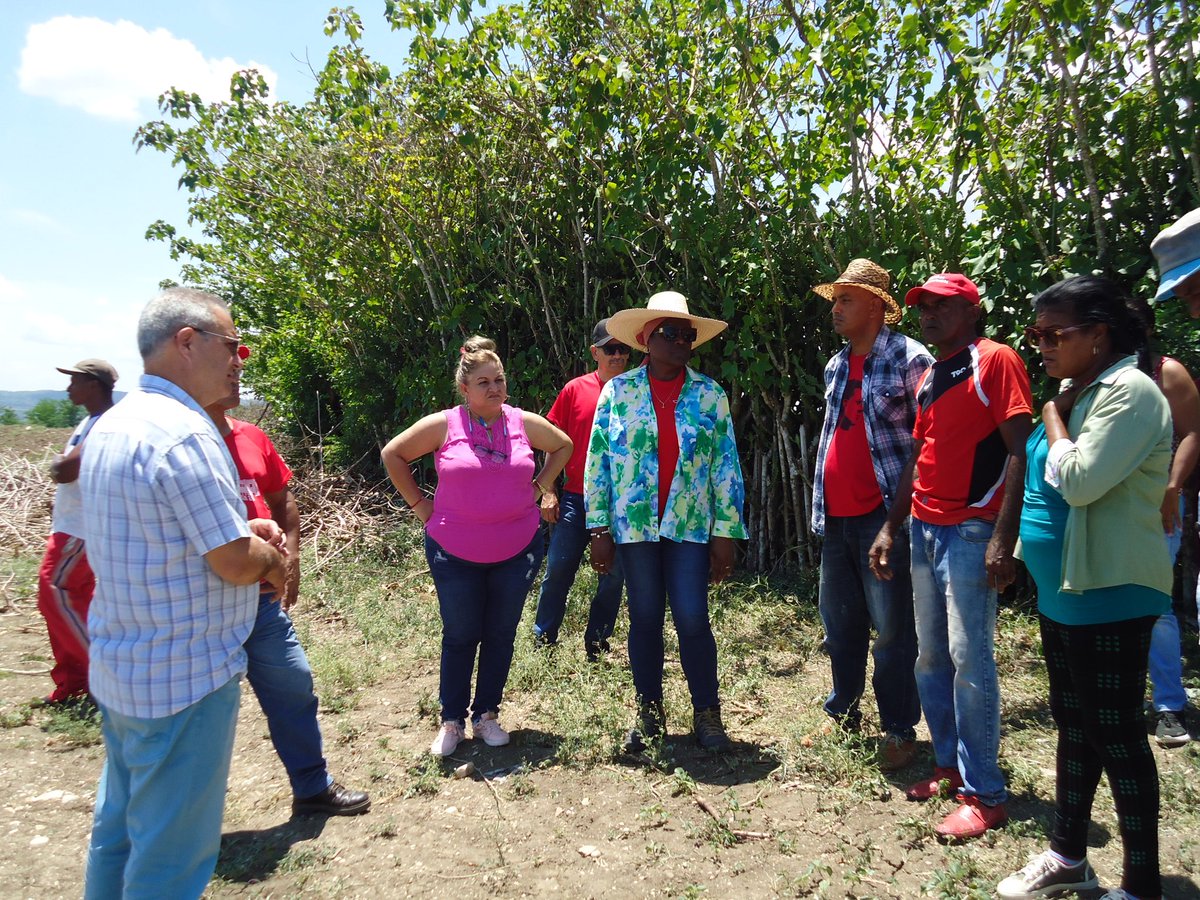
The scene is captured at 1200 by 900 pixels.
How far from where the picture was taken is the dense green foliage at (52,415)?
1920 cm

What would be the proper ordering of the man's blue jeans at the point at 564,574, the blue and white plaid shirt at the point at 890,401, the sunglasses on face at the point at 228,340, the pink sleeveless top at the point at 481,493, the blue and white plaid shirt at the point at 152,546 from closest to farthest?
the blue and white plaid shirt at the point at 152,546
the sunglasses on face at the point at 228,340
the blue and white plaid shirt at the point at 890,401
the pink sleeveless top at the point at 481,493
the man's blue jeans at the point at 564,574

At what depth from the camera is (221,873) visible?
3.15m

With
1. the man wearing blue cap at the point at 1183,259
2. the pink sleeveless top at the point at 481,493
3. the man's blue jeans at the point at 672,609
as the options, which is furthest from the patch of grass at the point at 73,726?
the man wearing blue cap at the point at 1183,259

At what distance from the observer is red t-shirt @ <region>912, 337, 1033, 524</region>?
3.05m

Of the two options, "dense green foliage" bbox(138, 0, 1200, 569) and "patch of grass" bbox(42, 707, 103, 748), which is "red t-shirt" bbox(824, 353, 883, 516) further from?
"patch of grass" bbox(42, 707, 103, 748)

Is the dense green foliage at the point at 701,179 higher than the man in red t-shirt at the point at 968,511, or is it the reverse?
the dense green foliage at the point at 701,179

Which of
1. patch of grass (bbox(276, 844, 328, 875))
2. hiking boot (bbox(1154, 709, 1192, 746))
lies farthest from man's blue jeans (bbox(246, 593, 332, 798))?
hiking boot (bbox(1154, 709, 1192, 746))

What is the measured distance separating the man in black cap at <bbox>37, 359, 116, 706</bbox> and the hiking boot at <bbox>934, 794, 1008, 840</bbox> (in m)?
3.89

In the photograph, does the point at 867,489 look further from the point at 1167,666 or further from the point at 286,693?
the point at 286,693

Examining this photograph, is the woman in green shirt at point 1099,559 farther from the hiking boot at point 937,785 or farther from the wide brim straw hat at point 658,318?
the wide brim straw hat at point 658,318

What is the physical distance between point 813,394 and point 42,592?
478cm

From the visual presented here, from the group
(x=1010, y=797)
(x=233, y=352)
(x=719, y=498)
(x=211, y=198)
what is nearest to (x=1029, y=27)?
(x=719, y=498)

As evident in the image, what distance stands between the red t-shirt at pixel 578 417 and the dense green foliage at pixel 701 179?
1.17m

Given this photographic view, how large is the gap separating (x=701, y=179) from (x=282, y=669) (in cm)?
443
